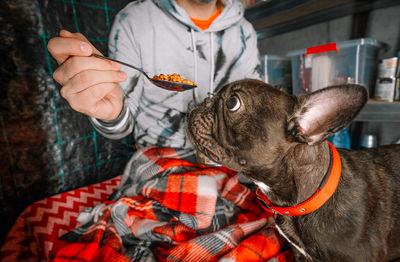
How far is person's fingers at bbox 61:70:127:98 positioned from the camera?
620 millimetres

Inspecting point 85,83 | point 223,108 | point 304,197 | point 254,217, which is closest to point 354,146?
point 254,217

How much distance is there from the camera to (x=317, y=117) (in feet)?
Answer: 2.06

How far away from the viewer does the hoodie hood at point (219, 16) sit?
104cm

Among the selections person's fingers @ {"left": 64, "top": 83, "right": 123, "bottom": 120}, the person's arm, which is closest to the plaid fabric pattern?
the person's arm

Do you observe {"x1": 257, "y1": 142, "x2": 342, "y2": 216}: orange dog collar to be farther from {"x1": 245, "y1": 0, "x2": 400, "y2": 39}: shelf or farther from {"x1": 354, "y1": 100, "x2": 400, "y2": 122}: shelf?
{"x1": 245, "y1": 0, "x2": 400, "y2": 39}: shelf

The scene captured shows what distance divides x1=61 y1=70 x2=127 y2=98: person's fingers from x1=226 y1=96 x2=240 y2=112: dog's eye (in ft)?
1.22

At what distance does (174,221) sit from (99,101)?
0.64 m

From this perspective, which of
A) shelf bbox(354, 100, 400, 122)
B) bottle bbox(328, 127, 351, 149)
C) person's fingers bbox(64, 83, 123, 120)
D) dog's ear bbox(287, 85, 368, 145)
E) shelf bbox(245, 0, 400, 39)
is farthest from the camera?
bottle bbox(328, 127, 351, 149)

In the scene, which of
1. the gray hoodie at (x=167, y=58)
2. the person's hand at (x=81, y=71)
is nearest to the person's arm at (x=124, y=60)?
the gray hoodie at (x=167, y=58)

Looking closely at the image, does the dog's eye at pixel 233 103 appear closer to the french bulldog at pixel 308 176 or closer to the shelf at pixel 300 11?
the french bulldog at pixel 308 176

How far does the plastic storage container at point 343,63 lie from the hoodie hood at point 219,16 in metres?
0.63

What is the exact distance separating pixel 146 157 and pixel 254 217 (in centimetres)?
68

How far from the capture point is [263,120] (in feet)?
2.31

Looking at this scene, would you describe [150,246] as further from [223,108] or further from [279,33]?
[279,33]
